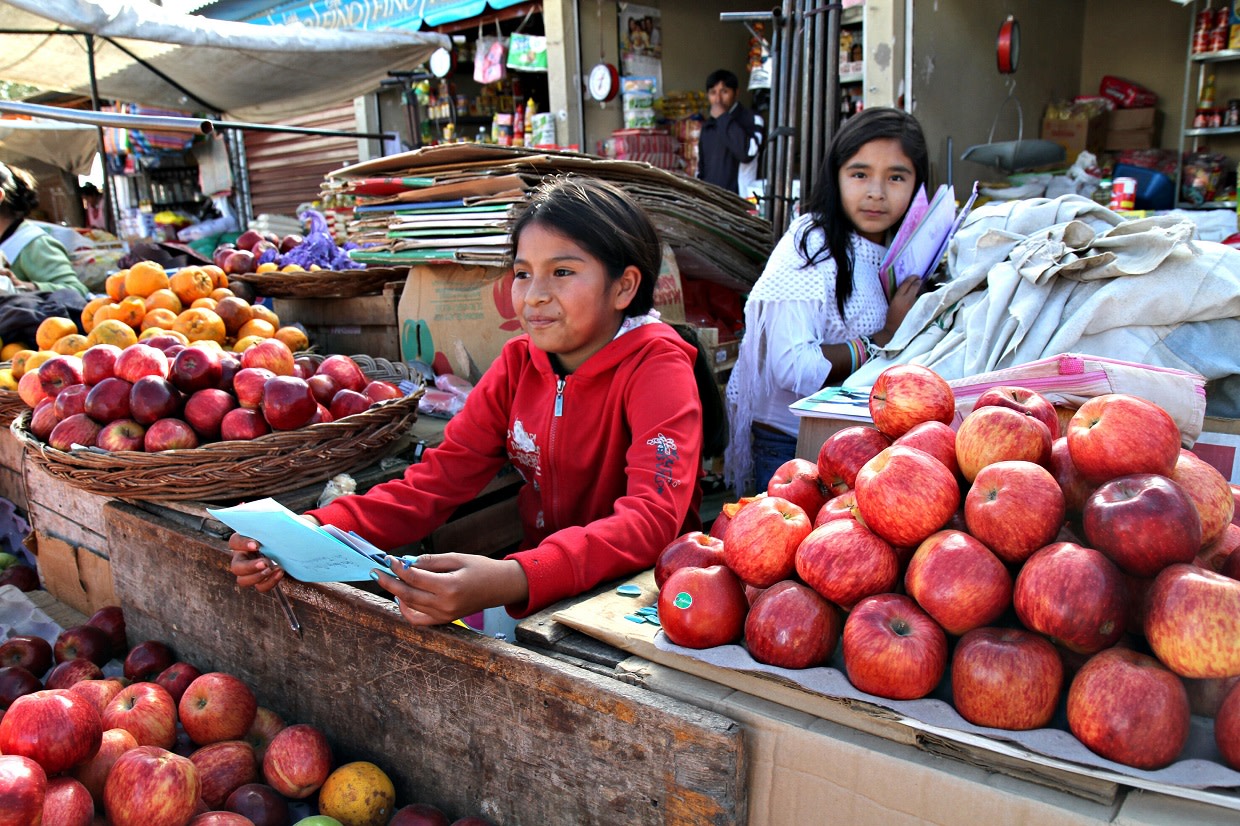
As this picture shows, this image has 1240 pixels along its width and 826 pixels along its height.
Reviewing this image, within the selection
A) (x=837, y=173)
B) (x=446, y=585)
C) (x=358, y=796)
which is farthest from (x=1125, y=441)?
(x=837, y=173)

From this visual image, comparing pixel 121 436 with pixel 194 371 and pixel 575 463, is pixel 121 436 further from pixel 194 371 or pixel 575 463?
pixel 575 463

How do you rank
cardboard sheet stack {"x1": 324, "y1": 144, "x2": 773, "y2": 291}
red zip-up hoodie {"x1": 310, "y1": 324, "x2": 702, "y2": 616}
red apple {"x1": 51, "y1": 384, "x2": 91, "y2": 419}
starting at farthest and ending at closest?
cardboard sheet stack {"x1": 324, "y1": 144, "x2": 773, "y2": 291}, red apple {"x1": 51, "y1": 384, "x2": 91, "y2": 419}, red zip-up hoodie {"x1": 310, "y1": 324, "x2": 702, "y2": 616}

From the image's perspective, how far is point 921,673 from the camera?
1.08m

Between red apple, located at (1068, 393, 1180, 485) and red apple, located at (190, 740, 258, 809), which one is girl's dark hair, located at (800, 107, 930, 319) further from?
red apple, located at (190, 740, 258, 809)

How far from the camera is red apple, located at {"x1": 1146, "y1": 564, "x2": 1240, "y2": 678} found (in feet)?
3.07

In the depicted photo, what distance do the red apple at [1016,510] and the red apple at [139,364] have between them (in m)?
2.23

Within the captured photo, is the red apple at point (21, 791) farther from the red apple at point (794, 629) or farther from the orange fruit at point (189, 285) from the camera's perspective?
the orange fruit at point (189, 285)

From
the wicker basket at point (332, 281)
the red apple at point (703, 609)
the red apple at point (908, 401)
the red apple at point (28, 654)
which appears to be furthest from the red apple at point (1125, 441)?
the wicker basket at point (332, 281)

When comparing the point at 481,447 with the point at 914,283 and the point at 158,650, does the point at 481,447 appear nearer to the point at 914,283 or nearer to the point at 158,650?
the point at 158,650

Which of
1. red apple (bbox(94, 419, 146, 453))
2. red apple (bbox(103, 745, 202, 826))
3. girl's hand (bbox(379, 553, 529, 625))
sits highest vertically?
red apple (bbox(94, 419, 146, 453))

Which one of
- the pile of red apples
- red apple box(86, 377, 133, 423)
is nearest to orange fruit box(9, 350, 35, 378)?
red apple box(86, 377, 133, 423)

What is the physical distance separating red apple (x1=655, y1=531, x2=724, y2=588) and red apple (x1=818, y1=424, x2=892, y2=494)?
23cm

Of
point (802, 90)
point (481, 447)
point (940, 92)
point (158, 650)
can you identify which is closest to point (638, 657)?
point (481, 447)

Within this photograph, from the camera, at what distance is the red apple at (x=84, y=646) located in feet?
7.11
